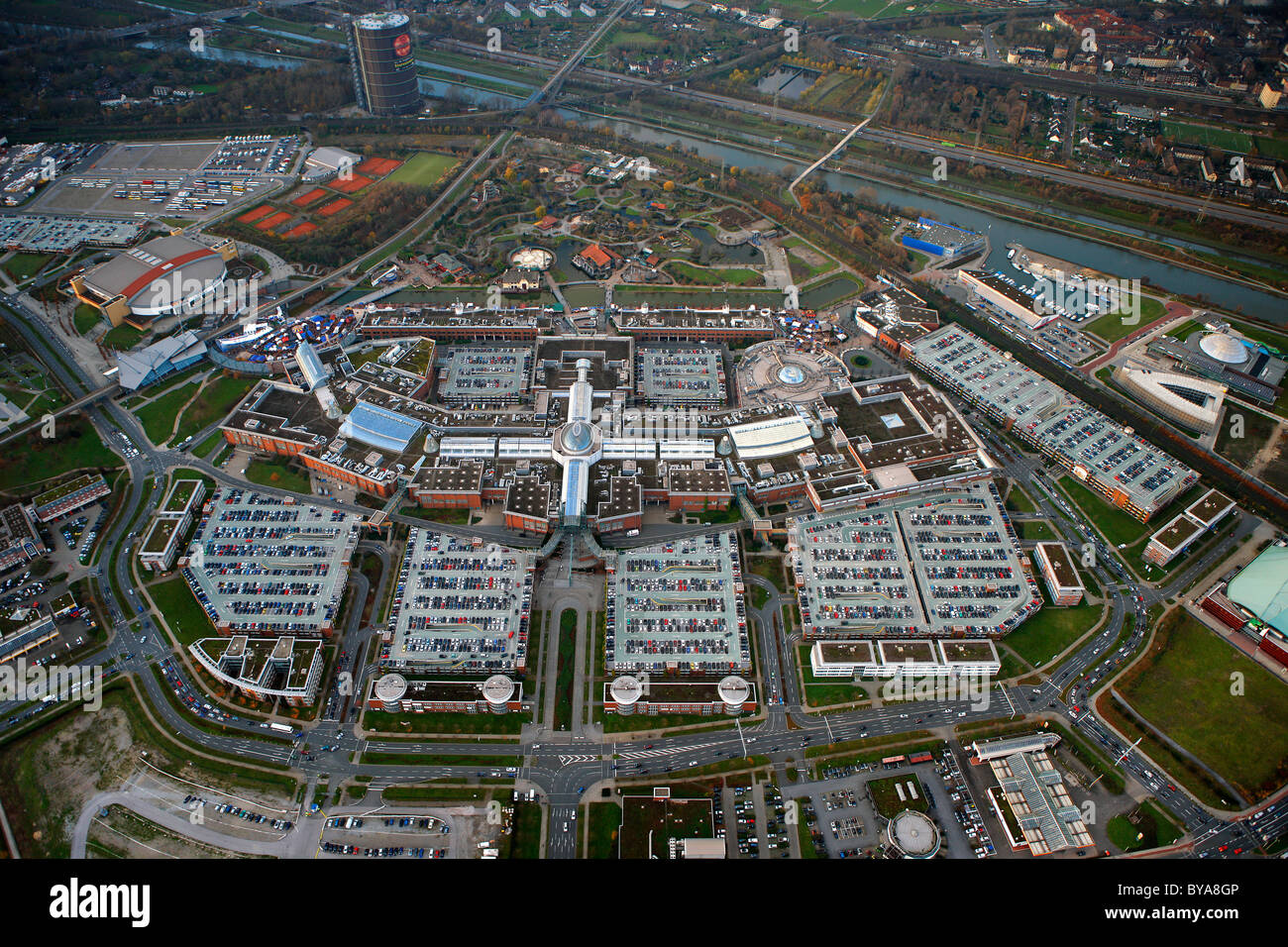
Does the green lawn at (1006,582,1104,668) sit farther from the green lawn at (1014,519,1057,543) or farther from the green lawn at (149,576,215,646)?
the green lawn at (149,576,215,646)

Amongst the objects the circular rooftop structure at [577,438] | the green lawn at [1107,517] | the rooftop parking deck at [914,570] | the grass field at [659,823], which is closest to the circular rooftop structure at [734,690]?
the grass field at [659,823]

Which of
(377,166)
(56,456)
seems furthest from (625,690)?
(377,166)

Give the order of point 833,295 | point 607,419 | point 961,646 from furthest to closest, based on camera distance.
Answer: point 833,295 → point 607,419 → point 961,646

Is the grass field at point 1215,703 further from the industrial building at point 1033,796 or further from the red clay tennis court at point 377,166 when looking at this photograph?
the red clay tennis court at point 377,166

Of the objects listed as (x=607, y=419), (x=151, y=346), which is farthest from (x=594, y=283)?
(x=151, y=346)
